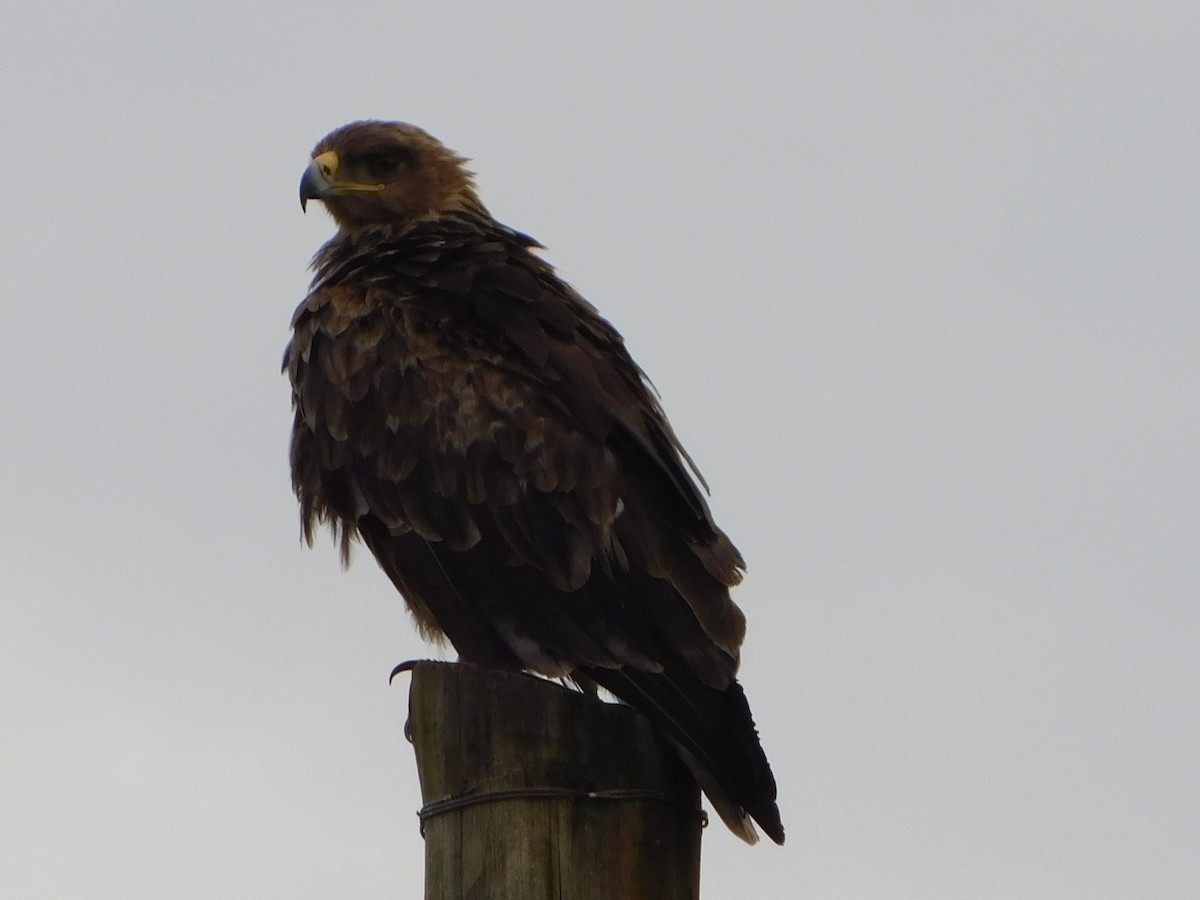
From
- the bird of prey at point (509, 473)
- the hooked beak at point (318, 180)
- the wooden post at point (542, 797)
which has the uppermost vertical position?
the hooked beak at point (318, 180)

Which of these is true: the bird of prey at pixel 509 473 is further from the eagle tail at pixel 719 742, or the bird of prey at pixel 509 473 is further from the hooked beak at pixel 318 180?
the hooked beak at pixel 318 180

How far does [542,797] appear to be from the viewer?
172 inches

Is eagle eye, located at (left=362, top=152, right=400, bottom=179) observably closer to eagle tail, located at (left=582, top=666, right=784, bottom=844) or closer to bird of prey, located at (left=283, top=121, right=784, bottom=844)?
bird of prey, located at (left=283, top=121, right=784, bottom=844)

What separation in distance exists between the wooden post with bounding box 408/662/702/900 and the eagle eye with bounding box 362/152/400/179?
4.20 meters

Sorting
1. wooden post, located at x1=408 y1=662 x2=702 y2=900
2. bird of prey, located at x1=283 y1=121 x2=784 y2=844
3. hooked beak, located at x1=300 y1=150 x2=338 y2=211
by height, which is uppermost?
hooked beak, located at x1=300 y1=150 x2=338 y2=211

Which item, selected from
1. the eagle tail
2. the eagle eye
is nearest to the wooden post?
the eagle tail

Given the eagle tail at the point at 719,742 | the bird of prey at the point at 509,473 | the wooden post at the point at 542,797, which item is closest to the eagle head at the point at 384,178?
the bird of prey at the point at 509,473

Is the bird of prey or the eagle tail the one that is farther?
the bird of prey

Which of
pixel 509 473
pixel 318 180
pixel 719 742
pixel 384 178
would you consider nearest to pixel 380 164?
pixel 384 178

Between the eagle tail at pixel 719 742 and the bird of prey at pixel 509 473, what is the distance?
0.06ft

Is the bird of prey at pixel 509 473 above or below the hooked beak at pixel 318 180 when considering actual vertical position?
below

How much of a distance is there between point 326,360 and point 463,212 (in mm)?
1651

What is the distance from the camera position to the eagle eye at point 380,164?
8406 millimetres

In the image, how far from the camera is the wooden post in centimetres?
426
